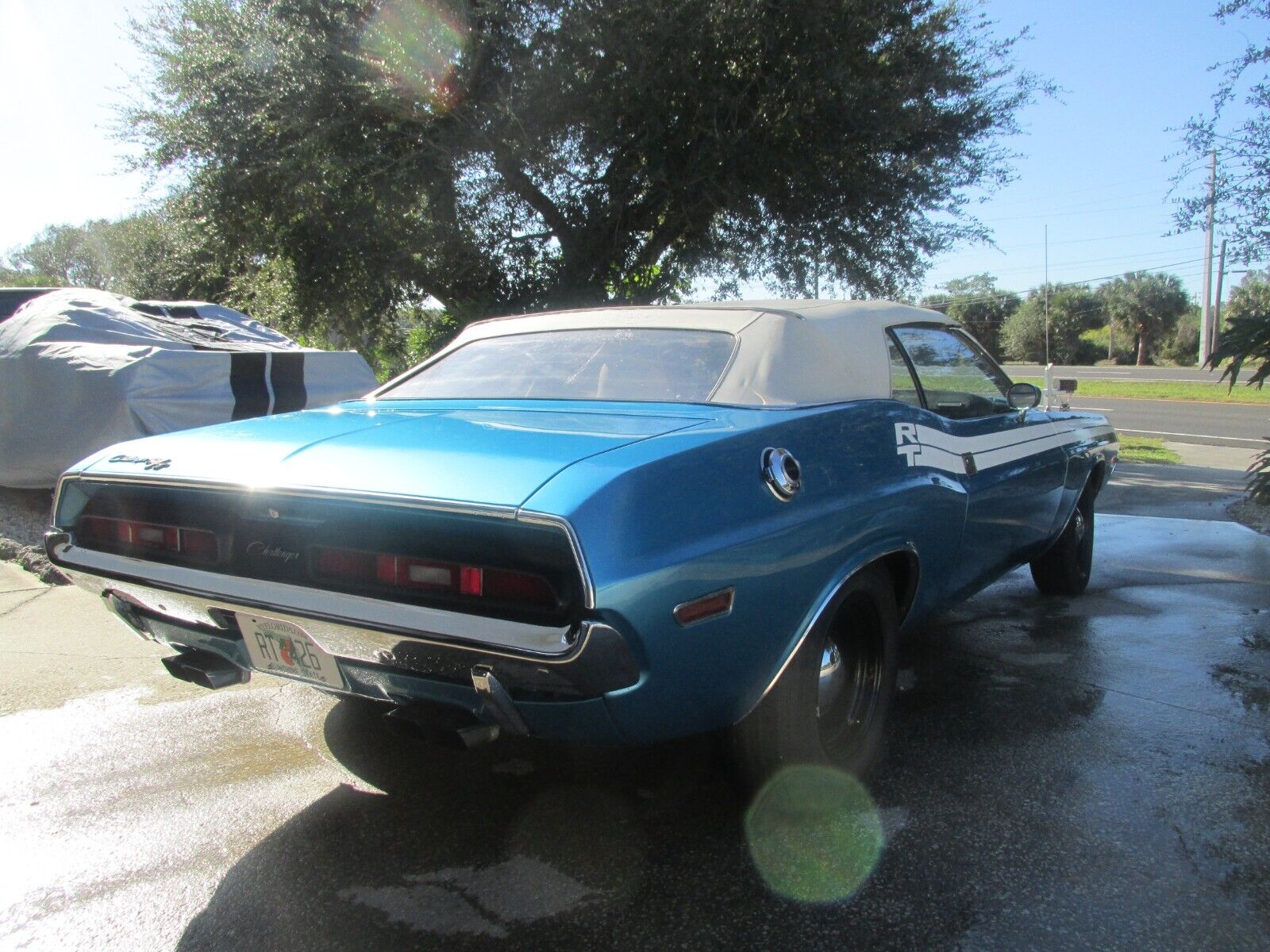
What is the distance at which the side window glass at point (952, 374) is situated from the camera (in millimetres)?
3908

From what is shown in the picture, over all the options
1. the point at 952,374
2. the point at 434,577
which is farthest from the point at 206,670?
the point at 952,374

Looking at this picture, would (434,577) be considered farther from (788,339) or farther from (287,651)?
(788,339)

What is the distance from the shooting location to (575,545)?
6.95 feet

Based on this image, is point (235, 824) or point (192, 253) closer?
point (235, 824)

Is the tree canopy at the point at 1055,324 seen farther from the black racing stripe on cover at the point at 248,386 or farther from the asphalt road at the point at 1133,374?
the black racing stripe on cover at the point at 248,386

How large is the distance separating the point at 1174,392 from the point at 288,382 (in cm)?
3333

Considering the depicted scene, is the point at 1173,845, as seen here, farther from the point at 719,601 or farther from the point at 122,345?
the point at 122,345

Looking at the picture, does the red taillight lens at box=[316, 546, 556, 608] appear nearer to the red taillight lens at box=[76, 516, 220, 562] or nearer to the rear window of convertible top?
the red taillight lens at box=[76, 516, 220, 562]

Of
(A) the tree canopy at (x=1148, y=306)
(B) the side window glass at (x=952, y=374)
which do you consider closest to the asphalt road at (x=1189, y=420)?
(B) the side window glass at (x=952, y=374)

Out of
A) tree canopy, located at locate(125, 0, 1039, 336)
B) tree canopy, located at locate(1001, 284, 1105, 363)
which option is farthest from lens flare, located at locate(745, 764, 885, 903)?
tree canopy, located at locate(1001, 284, 1105, 363)

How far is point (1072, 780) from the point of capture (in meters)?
3.20

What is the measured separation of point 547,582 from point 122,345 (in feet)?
19.2

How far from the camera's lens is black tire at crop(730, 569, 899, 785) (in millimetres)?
2695

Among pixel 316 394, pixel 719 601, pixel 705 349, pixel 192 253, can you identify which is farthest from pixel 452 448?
pixel 192 253
